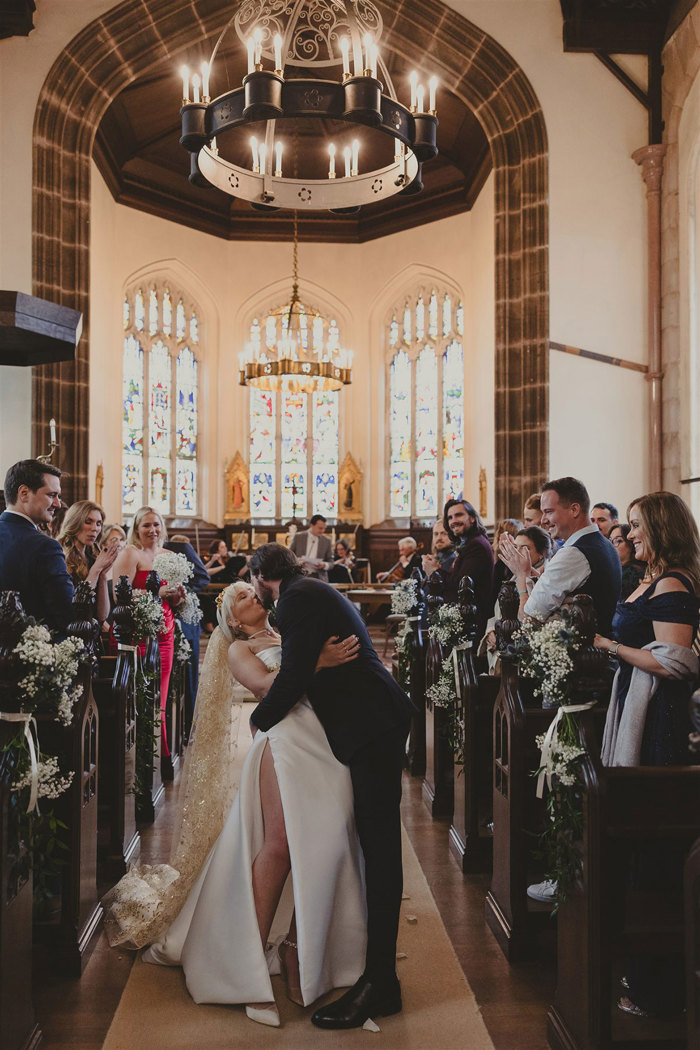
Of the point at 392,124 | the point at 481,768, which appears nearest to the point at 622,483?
the point at 392,124

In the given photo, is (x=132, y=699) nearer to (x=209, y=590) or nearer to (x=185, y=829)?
(x=185, y=829)

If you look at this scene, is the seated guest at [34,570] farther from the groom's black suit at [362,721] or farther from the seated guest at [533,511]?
the seated guest at [533,511]

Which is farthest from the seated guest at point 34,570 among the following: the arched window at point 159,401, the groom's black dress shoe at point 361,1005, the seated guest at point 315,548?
the arched window at point 159,401

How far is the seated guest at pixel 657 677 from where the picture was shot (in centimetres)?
294

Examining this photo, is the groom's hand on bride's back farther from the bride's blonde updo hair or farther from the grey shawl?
the grey shawl

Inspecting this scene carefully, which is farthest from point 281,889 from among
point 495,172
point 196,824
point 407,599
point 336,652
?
point 495,172

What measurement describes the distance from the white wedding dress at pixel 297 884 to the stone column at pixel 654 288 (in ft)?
30.0

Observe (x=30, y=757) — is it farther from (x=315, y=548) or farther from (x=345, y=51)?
(x=315, y=548)

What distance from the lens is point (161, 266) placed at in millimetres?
16984

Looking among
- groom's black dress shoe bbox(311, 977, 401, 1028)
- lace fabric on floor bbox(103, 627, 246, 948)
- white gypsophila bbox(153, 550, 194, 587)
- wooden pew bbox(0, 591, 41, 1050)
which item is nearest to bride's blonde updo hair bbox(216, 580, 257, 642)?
lace fabric on floor bbox(103, 627, 246, 948)

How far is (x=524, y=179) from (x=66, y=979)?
11.0 m

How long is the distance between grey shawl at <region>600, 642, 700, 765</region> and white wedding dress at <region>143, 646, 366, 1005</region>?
0.94 metres

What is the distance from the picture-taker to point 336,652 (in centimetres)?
300

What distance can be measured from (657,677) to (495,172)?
10528mm
